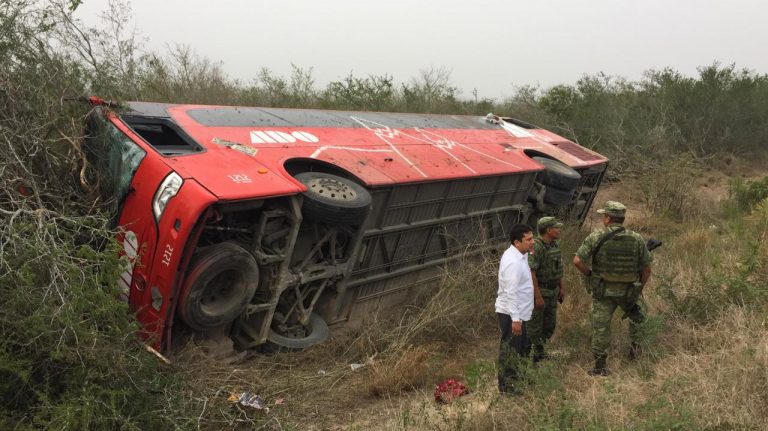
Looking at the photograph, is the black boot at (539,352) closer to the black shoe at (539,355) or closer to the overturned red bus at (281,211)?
the black shoe at (539,355)

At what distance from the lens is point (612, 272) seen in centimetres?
475

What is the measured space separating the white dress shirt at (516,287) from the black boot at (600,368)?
2.88 ft

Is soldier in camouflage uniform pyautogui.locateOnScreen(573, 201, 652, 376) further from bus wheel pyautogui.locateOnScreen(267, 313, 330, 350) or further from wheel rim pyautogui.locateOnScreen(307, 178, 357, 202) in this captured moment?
bus wheel pyautogui.locateOnScreen(267, 313, 330, 350)

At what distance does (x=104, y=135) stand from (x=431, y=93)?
45.4 feet

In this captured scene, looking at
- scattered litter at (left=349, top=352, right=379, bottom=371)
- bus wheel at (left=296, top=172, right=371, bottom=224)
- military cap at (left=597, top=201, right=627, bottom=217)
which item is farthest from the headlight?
military cap at (left=597, top=201, right=627, bottom=217)

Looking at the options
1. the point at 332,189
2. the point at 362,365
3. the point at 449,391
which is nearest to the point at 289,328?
the point at 362,365

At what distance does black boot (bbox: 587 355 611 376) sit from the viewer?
188 inches

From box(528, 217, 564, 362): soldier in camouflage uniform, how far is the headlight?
2.80 meters

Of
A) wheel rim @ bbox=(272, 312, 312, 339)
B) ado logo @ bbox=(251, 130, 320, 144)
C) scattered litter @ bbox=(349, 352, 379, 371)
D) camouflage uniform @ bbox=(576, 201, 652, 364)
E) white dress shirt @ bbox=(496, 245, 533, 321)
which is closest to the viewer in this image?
white dress shirt @ bbox=(496, 245, 533, 321)

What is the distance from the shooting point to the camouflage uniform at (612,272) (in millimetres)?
4715

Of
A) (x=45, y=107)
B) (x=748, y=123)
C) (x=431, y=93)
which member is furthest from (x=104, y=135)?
(x=748, y=123)

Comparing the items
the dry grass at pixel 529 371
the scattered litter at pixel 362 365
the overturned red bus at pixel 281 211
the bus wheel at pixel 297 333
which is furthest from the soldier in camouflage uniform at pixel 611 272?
the bus wheel at pixel 297 333

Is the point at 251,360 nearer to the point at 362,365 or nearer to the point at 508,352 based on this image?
the point at 362,365

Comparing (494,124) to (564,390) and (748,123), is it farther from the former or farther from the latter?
(748,123)
